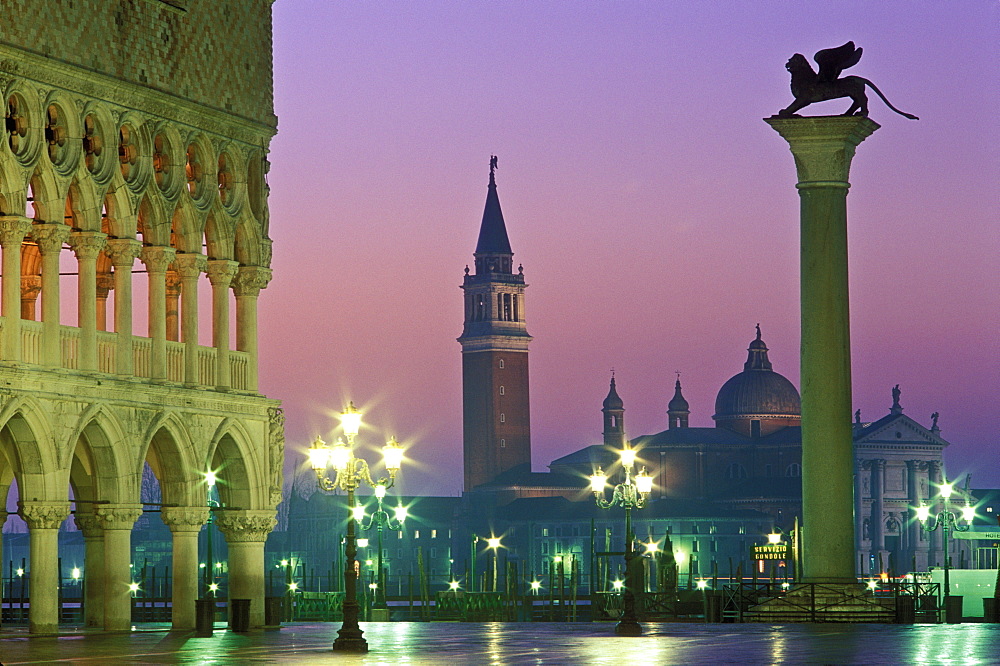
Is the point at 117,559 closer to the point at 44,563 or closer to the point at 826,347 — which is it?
the point at 44,563

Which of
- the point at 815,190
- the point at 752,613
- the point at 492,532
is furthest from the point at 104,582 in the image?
the point at 492,532

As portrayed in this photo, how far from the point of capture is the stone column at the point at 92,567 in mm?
35719

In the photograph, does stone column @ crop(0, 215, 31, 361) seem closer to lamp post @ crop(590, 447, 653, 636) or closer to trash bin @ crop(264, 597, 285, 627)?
trash bin @ crop(264, 597, 285, 627)

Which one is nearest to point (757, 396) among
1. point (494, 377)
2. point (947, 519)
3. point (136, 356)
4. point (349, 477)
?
point (494, 377)

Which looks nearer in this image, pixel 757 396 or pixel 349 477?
pixel 349 477

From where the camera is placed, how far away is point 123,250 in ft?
115

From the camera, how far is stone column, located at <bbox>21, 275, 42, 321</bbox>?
3762cm

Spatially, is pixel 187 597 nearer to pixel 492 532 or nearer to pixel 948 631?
pixel 948 631

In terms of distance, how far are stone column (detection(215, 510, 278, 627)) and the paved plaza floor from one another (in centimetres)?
128

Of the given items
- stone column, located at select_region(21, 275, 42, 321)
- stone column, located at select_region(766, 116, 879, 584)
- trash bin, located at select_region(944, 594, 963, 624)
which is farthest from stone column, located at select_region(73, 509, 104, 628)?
trash bin, located at select_region(944, 594, 963, 624)

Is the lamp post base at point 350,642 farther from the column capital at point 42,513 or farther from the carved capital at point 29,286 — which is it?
the carved capital at point 29,286

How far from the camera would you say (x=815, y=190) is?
3450cm

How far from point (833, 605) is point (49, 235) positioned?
13.8 metres

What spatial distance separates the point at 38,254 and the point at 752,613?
46.2ft
